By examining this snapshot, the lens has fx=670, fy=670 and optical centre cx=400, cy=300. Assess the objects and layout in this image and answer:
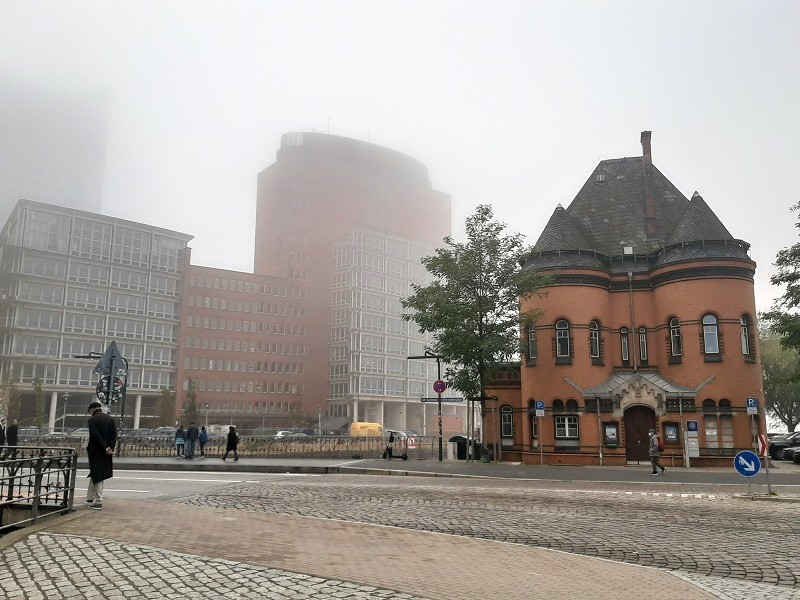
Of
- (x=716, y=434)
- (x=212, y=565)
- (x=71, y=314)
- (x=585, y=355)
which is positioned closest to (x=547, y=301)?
(x=585, y=355)

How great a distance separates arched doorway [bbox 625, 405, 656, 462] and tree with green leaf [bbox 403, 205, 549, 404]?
6833 millimetres

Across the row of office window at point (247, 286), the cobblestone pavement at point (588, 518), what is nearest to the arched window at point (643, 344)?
the cobblestone pavement at point (588, 518)

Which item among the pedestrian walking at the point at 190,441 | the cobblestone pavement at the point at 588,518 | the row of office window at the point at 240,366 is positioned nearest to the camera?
the cobblestone pavement at the point at 588,518

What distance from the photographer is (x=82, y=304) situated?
268ft

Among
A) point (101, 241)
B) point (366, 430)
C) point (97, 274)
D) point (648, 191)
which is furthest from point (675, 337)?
point (101, 241)

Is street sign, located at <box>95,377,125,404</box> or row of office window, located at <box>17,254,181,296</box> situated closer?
street sign, located at <box>95,377,125,404</box>

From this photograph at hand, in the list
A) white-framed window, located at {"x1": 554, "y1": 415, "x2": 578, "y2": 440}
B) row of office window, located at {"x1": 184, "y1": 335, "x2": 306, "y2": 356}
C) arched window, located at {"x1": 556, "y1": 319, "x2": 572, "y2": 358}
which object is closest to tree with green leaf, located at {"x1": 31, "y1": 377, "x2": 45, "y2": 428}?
row of office window, located at {"x1": 184, "y1": 335, "x2": 306, "y2": 356}

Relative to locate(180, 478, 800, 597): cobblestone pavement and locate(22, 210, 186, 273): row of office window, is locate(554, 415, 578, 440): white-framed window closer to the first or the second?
locate(180, 478, 800, 597): cobblestone pavement

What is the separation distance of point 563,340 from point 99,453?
2567cm

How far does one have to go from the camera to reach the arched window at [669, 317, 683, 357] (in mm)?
32750

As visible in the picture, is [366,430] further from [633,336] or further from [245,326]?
[633,336]

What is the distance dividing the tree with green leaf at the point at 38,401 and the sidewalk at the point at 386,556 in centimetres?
6998

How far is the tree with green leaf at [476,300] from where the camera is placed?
94.1 ft

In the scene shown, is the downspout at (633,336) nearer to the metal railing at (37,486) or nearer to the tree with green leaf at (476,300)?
the tree with green leaf at (476,300)
